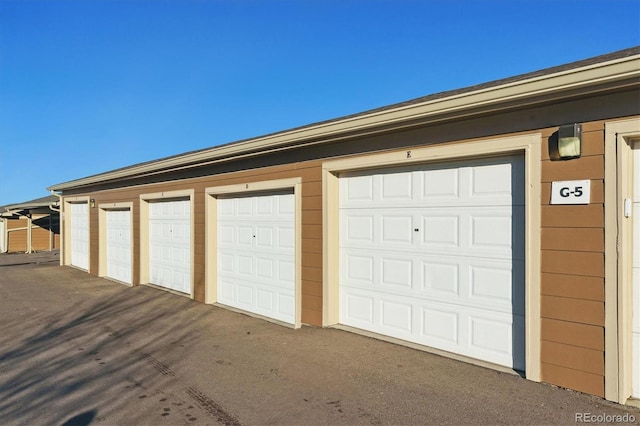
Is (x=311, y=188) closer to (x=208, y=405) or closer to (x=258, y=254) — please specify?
(x=258, y=254)

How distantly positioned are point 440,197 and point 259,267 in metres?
3.79

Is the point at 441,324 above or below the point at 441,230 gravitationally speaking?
below

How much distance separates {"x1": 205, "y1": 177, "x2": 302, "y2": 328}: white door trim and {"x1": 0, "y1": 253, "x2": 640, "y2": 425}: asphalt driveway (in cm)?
90

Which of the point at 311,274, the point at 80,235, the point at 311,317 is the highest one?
the point at 80,235

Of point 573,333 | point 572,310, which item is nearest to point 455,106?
point 572,310

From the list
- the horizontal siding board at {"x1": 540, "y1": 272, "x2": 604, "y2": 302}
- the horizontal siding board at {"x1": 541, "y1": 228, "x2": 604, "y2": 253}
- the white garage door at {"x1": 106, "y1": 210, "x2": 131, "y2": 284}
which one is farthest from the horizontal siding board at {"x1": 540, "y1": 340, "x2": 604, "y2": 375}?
the white garage door at {"x1": 106, "y1": 210, "x2": 131, "y2": 284}

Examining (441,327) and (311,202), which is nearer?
(441,327)

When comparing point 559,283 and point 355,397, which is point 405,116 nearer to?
point 559,283

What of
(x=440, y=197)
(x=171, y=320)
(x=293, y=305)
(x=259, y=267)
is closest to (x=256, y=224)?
(x=259, y=267)

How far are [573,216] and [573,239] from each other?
8.4 inches

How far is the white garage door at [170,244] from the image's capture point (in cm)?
988

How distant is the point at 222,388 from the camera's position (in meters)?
4.54

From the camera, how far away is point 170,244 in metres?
10.5

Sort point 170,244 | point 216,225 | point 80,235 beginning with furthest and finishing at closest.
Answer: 1. point 80,235
2. point 170,244
3. point 216,225
